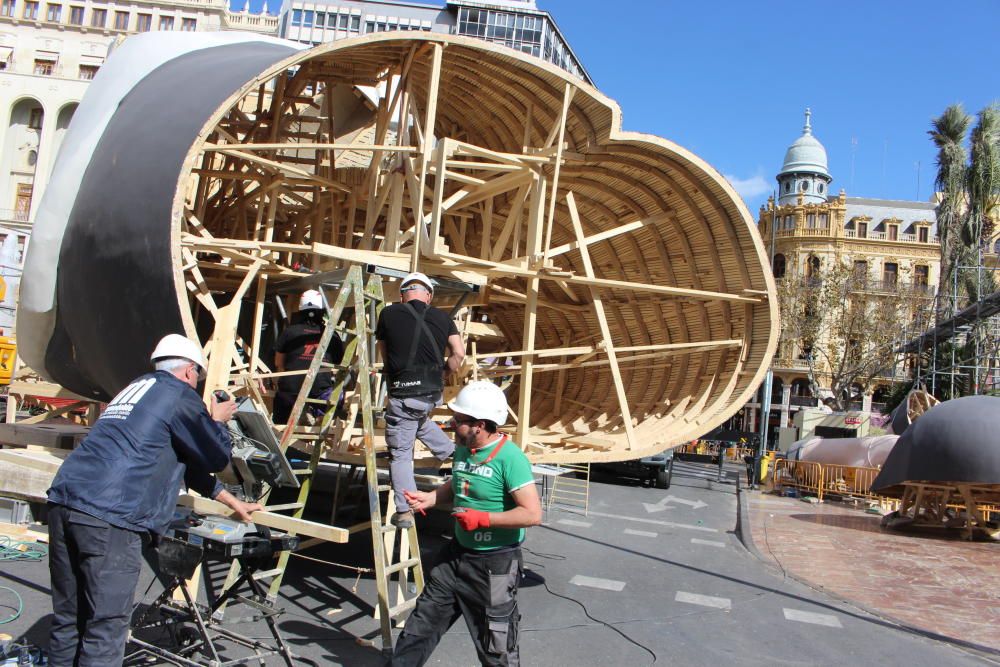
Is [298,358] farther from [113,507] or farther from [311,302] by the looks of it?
[113,507]

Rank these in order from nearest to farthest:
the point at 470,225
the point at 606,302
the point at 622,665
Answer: the point at 622,665
the point at 606,302
the point at 470,225

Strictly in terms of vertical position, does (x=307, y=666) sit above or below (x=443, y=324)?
below

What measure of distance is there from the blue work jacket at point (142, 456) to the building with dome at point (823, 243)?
48.3 meters

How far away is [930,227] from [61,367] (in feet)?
216

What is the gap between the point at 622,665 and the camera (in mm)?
5285

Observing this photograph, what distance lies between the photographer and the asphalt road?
543 cm

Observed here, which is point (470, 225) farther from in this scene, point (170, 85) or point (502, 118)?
point (170, 85)

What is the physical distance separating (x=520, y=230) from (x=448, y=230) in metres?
3.33

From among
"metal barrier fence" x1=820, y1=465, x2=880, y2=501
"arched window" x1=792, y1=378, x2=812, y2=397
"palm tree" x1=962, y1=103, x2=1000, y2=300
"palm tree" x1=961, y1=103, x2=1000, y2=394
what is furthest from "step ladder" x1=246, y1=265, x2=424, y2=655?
"arched window" x1=792, y1=378, x2=812, y2=397

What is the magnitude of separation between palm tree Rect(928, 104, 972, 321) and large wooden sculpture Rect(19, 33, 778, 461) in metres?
27.1

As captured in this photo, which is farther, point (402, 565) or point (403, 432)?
point (403, 432)

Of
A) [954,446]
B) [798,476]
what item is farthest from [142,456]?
[798,476]

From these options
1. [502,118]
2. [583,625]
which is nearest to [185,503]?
[583,625]

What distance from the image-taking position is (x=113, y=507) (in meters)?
3.58
